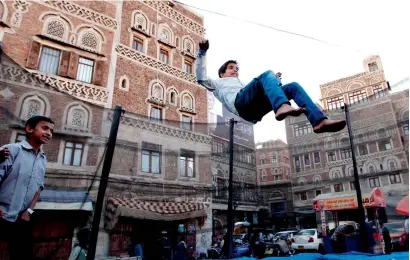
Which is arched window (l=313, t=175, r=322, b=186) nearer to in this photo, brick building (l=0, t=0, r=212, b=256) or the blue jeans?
brick building (l=0, t=0, r=212, b=256)

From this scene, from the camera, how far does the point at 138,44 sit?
10656 millimetres

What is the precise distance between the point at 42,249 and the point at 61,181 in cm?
84

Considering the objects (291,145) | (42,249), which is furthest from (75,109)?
(291,145)

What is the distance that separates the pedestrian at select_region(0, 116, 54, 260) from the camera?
1852 millimetres

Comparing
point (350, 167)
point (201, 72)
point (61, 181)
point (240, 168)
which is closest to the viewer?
point (201, 72)

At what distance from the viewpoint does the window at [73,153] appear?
3.50 m

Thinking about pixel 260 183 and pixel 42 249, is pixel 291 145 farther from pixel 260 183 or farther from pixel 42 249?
pixel 42 249

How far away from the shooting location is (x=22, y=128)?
11.3 feet

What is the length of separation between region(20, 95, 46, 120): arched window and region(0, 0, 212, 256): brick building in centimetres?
2

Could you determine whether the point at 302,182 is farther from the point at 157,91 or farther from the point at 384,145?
the point at 157,91

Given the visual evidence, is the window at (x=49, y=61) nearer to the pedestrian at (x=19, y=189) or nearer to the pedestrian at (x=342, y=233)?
the pedestrian at (x=19, y=189)

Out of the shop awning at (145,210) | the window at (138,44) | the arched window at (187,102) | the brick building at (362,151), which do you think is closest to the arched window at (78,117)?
the shop awning at (145,210)

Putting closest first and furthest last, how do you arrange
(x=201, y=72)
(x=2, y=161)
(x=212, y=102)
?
(x=2, y=161)
(x=201, y=72)
(x=212, y=102)

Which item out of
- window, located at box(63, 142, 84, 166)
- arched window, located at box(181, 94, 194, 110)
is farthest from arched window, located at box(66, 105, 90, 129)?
arched window, located at box(181, 94, 194, 110)
